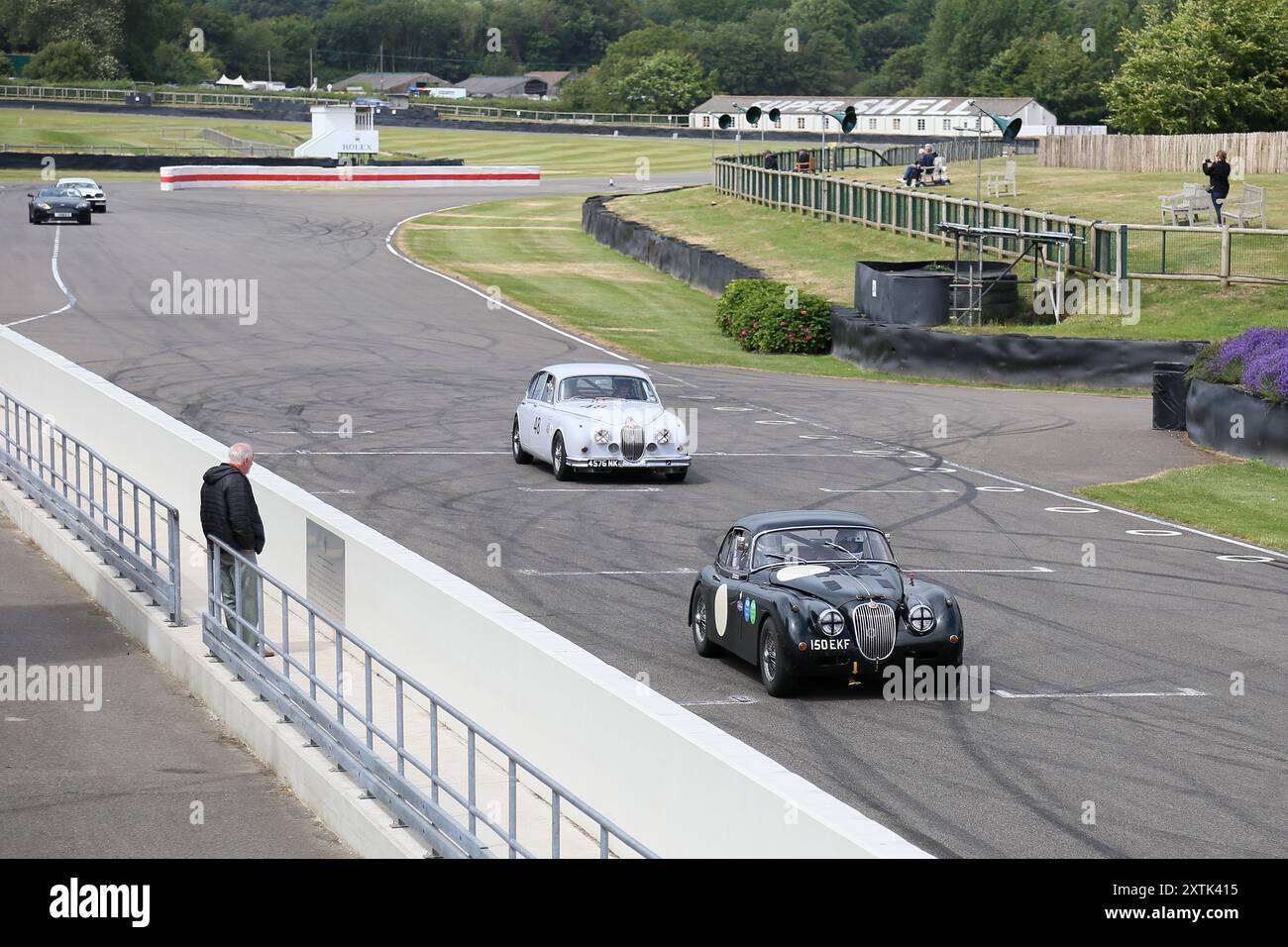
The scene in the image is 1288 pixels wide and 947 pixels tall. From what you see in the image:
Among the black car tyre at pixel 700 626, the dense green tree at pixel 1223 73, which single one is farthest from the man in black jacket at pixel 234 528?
the dense green tree at pixel 1223 73

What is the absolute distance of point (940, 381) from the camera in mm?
33562

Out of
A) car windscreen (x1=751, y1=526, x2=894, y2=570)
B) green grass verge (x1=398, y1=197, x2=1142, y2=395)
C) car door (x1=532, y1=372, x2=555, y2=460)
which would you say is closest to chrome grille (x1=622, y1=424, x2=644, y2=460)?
car door (x1=532, y1=372, x2=555, y2=460)

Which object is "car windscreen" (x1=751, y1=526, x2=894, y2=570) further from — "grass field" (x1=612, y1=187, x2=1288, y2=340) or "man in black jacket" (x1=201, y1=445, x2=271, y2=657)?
"grass field" (x1=612, y1=187, x2=1288, y2=340)

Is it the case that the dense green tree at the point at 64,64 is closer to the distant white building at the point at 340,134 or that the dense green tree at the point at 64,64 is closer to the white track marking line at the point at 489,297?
the distant white building at the point at 340,134

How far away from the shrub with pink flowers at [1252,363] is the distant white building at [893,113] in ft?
Answer: 320

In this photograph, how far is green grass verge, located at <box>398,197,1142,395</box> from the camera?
122 feet

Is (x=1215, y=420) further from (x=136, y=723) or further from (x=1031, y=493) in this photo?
(x=136, y=723)

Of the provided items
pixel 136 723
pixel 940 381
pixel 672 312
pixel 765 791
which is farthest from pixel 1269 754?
pixel 672 312

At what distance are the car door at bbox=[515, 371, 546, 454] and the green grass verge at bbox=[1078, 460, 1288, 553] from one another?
7.52m

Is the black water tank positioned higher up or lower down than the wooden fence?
lower down

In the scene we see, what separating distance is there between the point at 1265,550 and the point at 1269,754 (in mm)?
8016

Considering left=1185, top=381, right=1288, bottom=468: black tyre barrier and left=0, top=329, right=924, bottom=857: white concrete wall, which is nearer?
left=0, top=329, right=924, bottom=857: white concrete wall

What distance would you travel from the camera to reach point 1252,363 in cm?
2488

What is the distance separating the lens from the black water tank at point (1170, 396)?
90.5ft
